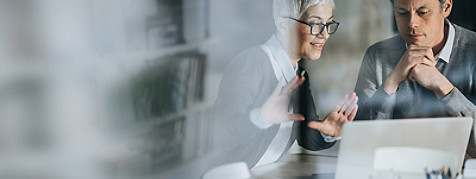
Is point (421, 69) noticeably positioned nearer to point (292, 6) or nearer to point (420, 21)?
point (420, 21)

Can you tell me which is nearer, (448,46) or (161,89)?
(161,89)

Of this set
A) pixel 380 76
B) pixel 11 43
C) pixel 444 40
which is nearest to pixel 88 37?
pixel 11 43

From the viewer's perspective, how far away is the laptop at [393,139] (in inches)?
68.7

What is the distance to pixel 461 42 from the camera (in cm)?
191

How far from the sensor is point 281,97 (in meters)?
1.97

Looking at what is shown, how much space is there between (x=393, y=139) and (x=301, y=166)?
387 millimetres

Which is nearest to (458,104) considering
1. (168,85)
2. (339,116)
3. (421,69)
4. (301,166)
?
(421,69)

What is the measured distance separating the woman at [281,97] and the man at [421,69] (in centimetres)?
12

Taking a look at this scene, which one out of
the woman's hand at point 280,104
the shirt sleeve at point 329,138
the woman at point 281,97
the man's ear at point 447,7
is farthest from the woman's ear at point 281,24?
the man's ear at point 447,7

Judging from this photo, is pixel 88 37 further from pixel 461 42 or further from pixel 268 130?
pixel 461 42

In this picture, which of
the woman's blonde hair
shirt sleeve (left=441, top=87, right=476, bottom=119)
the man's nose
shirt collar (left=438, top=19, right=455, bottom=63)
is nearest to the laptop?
shirt sleeve (left=441, top=87, right=476, bottom=119)

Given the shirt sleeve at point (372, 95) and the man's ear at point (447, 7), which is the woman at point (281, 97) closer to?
the shirt sleeve at point (372, 95)

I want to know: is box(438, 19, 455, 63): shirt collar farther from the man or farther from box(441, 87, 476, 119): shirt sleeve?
box(441, 87, 476, 119): shirt sleeve

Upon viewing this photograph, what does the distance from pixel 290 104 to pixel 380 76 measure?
35cm
